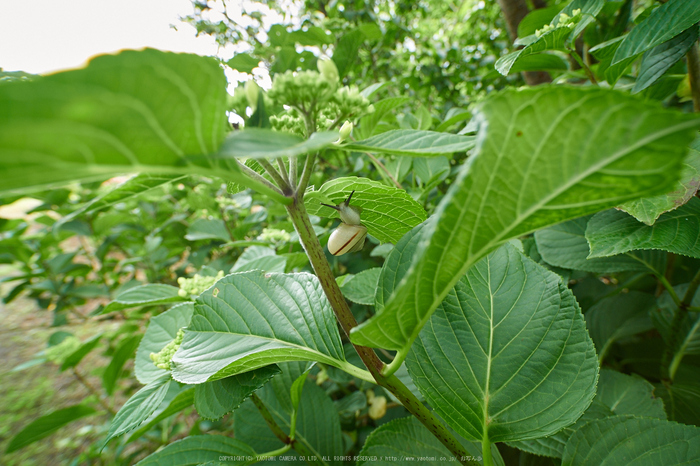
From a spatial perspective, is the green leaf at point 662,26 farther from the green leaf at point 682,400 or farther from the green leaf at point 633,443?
the green leaf at point 682,400

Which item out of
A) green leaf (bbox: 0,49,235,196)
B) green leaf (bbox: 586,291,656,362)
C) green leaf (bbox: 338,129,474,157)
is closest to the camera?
green leaf (bbox: 0,49,235,196)

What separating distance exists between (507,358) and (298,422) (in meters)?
0.62

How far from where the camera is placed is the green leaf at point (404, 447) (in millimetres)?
608

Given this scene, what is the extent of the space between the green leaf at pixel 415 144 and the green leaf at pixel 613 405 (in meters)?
0.59

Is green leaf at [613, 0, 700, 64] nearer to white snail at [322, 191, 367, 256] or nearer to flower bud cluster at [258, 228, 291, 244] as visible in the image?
white snail at [322, 191, 367, 256]

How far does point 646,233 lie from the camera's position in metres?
0.63

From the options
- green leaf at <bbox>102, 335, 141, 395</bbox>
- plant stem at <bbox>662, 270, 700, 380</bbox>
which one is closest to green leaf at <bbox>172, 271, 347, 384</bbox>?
plant stem at <bbox>662, 270, 700, 380</bbox>

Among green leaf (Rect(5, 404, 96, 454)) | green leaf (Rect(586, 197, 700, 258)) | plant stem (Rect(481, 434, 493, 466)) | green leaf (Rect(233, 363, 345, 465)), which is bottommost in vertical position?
green leaf (Rect(5, 404, 96, 454))

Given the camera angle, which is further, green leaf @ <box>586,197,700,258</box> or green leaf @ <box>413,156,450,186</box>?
green leaf @ <box>413,156,450,186</box>

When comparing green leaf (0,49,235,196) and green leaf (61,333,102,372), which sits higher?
green leaf (0,49,235,196)

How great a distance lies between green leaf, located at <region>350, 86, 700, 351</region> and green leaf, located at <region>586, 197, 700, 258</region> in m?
0.41

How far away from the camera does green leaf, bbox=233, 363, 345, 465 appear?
33.8 inches

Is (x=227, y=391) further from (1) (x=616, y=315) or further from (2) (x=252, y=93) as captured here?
(1) (x=616, y=315)

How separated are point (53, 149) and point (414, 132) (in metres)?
0.33
